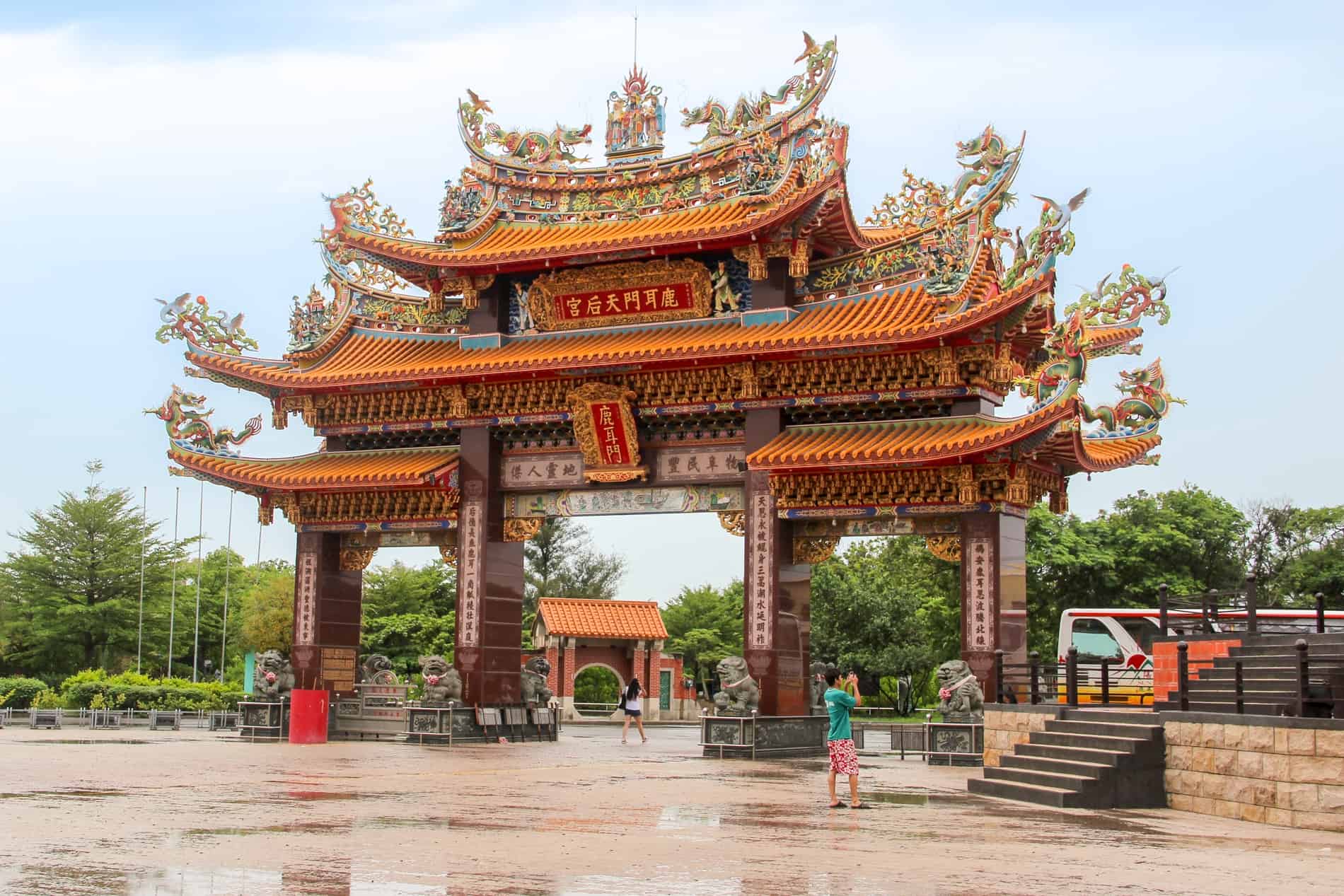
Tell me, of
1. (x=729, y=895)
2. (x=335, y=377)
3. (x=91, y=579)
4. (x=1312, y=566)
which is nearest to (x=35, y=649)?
(x=91, y=579)

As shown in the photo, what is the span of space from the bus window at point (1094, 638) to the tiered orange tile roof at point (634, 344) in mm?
12675

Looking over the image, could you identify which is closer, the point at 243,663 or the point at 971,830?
the point at 971,830

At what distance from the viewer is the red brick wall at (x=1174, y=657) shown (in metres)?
17.6

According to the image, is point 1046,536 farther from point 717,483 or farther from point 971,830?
point 971,830

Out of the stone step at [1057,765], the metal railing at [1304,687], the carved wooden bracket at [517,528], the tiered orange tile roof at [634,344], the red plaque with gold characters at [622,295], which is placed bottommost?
the stone step at [1057,765]

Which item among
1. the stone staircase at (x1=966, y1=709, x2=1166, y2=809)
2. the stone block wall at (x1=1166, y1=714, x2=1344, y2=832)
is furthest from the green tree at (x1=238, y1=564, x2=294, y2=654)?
the stone block wall at (x1=1166, y1=714, x2=1344, y2=832)

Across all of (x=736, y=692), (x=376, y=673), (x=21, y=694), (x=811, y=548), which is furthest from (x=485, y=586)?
(x=21, y=694)

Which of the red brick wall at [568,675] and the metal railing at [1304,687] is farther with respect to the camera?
the red brick wall at [568,675]

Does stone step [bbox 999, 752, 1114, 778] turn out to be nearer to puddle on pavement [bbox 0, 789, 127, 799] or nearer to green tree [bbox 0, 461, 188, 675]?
puddle on pavement [bbox 0, 789, 127, 799]

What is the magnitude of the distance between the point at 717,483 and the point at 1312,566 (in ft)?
92.8

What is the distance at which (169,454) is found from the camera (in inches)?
1128

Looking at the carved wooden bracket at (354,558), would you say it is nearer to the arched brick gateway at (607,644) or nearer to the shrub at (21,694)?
the shrub at (21,694)

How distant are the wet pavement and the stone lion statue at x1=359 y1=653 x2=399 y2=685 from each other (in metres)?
9.78

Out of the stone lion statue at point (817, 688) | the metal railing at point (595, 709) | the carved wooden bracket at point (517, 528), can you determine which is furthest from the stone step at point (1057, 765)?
the metal railing at point (595, 709)
